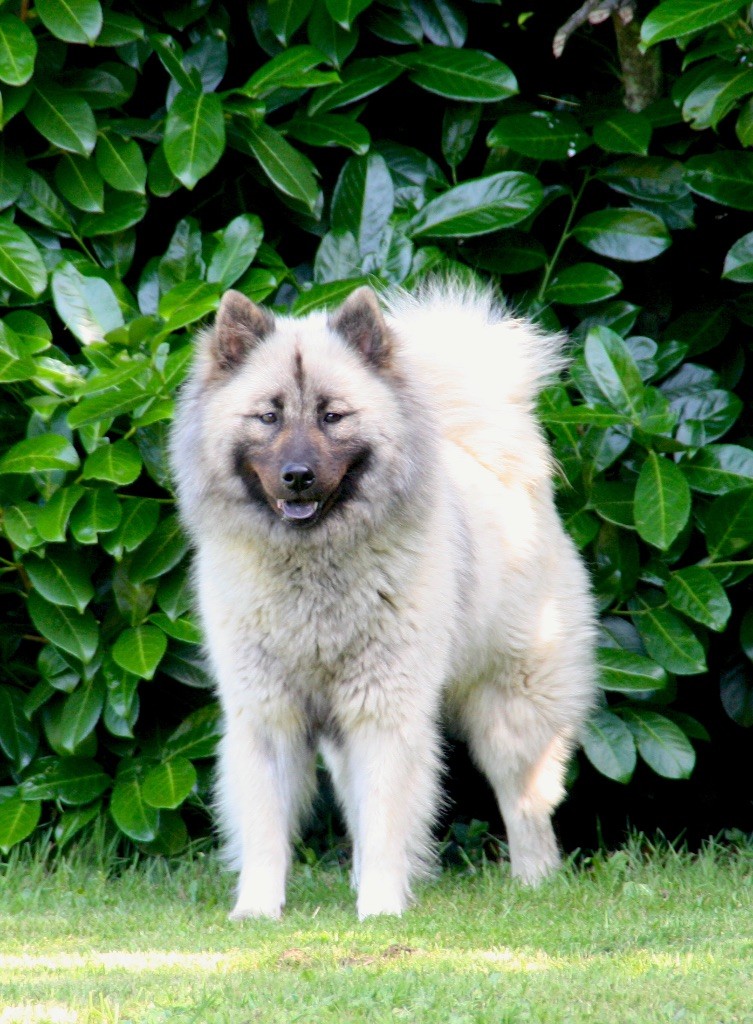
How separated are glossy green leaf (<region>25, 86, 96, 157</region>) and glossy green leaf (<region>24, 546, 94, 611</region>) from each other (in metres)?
1.51

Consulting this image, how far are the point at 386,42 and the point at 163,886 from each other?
3.58 m

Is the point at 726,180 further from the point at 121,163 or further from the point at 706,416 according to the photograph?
the point at 121,163

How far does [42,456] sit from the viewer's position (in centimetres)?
482

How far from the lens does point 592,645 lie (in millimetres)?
5195

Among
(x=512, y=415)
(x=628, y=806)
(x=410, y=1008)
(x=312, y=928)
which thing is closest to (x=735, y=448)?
(x=512, y=415)

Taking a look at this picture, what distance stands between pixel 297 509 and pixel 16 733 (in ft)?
6.55

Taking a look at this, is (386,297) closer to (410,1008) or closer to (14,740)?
(14,740)

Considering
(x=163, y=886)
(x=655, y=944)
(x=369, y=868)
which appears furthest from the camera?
(x=163, y=886)

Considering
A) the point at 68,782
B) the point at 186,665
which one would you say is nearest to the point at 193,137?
the point at 186,665

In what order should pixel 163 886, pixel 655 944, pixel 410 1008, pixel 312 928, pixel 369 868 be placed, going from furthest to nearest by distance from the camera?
pixel 163 886
pixel 369 868
pixel 312 928
pixel 655 944
pixel 410 1008

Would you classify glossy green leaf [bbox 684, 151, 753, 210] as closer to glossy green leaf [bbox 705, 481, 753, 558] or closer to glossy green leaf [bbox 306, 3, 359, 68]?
glossy green leaf [bbox 705, 481, 753, 558]

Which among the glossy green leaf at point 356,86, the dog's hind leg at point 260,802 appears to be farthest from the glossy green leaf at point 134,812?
the glossy green leaf at point 356,86

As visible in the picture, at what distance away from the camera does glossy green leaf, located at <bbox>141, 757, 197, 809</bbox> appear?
16.6 ft

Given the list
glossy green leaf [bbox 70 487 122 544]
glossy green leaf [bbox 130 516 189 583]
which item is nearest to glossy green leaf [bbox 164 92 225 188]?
glossy green leaf [bbox 70 487 122 544]
